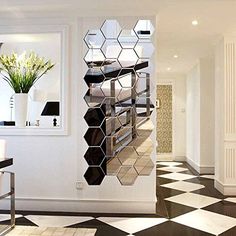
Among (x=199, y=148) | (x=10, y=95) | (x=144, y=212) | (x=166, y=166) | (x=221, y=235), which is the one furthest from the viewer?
(x=166, y=166)

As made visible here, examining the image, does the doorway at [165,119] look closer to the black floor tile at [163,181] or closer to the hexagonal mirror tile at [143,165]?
the black floor tile at [163,181]

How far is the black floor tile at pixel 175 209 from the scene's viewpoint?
4.11 m

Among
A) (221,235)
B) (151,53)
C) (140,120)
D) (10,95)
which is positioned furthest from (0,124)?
(221,235)

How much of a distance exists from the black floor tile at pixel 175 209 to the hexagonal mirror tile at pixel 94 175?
0.93 meters

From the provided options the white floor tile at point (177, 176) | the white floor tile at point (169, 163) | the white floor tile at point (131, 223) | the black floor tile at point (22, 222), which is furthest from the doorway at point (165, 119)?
the black floor tile at point (22, 222)

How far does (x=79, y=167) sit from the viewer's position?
14.0 ft

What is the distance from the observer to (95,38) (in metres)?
4.25

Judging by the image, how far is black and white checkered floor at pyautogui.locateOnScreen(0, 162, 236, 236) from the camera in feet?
11.5

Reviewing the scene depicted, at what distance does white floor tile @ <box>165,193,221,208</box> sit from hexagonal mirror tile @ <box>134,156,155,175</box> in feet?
2.74

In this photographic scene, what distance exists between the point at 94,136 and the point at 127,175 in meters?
0.62

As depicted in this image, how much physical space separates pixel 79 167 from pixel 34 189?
64 centimetres

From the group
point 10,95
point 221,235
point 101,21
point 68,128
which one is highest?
point 101,21

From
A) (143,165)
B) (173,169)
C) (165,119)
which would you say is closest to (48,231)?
(143,165)

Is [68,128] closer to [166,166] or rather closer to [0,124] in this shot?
[0,124]
